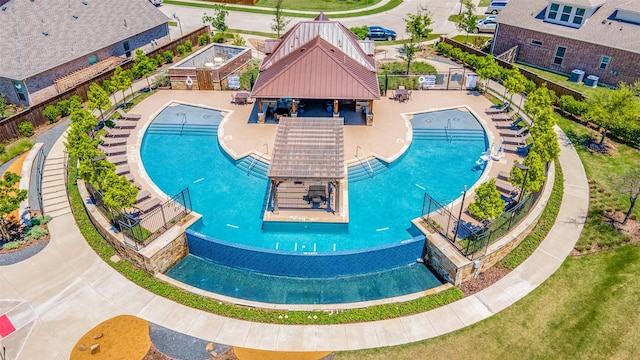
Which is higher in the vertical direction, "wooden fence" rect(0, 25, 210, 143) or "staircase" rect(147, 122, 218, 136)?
"wooden fence" rect(0, 25, 210, 143)

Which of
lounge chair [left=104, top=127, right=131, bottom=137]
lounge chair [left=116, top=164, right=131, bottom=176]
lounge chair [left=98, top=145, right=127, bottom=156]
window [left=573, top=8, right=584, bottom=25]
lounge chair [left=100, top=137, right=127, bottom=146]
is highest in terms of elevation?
window [left=573, top=8, right=584, bottom=25]

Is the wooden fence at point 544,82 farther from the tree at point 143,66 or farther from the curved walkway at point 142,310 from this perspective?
the tree at point 143,66

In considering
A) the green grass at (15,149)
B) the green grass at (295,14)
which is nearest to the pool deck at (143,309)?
the green grass at (15,149)

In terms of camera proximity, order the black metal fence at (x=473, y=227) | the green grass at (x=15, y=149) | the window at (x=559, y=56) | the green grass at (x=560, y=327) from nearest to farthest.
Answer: the green grass at (x=560, y=327) < the black metal fence at (x=473, y=227) < the green grass at (x=15, y=149) < the window at (x=559, y=56)

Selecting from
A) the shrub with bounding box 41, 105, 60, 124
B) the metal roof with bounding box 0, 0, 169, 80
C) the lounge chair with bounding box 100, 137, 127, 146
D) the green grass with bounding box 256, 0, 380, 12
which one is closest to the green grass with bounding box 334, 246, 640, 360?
the lounge chair with bounding box 100, 137, 127, 146

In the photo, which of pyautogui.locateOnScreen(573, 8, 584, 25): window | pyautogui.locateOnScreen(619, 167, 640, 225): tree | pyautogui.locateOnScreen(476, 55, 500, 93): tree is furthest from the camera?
pyautogui.locateOnScreen(573, 8, 584, 25): window

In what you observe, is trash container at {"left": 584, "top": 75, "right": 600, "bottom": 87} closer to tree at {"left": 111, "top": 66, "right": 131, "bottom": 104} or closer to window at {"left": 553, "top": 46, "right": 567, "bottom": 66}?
window at {"left": 553, "top": 46, "right": 567, "bottom": 66}
